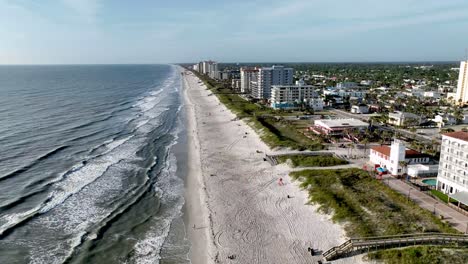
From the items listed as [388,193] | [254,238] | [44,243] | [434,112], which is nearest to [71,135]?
[44,243]

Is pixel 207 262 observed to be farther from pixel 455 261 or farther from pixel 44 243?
pixel 455 261

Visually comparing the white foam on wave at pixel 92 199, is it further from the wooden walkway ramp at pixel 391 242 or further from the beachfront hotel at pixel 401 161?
the beachfront hotel at pixel 401 161

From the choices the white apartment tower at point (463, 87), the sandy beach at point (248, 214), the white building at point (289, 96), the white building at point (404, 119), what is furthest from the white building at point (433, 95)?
the sandy beach at point (248, 214)

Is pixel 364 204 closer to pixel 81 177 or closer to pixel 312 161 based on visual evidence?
pixel 312 161

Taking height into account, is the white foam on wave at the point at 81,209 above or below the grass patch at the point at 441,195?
below

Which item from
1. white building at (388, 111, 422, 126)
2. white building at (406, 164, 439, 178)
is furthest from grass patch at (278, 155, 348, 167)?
white building at (388, 111, 422, 126)

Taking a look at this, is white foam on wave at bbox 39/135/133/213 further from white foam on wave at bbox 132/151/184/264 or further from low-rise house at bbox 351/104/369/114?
low-rise house at bbox 351/104/369/114
